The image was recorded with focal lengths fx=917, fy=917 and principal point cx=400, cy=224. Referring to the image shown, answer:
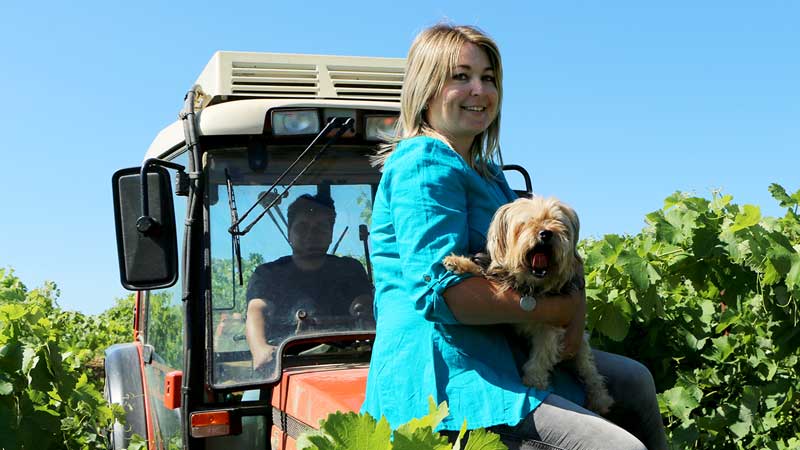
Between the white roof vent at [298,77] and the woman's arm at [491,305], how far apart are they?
7.59 ft

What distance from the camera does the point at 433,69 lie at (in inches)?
109

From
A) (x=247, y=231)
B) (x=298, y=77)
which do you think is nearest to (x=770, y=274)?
(x=247, y=231)

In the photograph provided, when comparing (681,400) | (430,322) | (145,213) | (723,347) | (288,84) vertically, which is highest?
(288,84)

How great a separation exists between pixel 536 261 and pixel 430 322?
360 millimetres

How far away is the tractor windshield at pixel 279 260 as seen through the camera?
399cm

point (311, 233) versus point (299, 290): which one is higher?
point (311, 233)

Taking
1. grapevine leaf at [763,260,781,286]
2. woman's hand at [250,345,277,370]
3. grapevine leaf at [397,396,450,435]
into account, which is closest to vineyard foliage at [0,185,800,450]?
grapevine leaf at [763,260,781,286]

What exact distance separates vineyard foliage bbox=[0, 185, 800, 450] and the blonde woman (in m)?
1.59

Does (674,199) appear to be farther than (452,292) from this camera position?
Yes

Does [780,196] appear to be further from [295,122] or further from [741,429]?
[295,122]

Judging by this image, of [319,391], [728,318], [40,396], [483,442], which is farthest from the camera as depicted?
[728,318]

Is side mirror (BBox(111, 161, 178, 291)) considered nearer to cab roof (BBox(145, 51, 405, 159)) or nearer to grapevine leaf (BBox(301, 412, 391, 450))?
cab roof (BBox(145, 51, 405, 159))

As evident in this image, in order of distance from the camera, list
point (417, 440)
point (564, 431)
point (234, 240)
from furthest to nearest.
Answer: point (234, 240) < point (564, 431) < point (417, 440)

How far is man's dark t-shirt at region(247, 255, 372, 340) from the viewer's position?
159 inches
